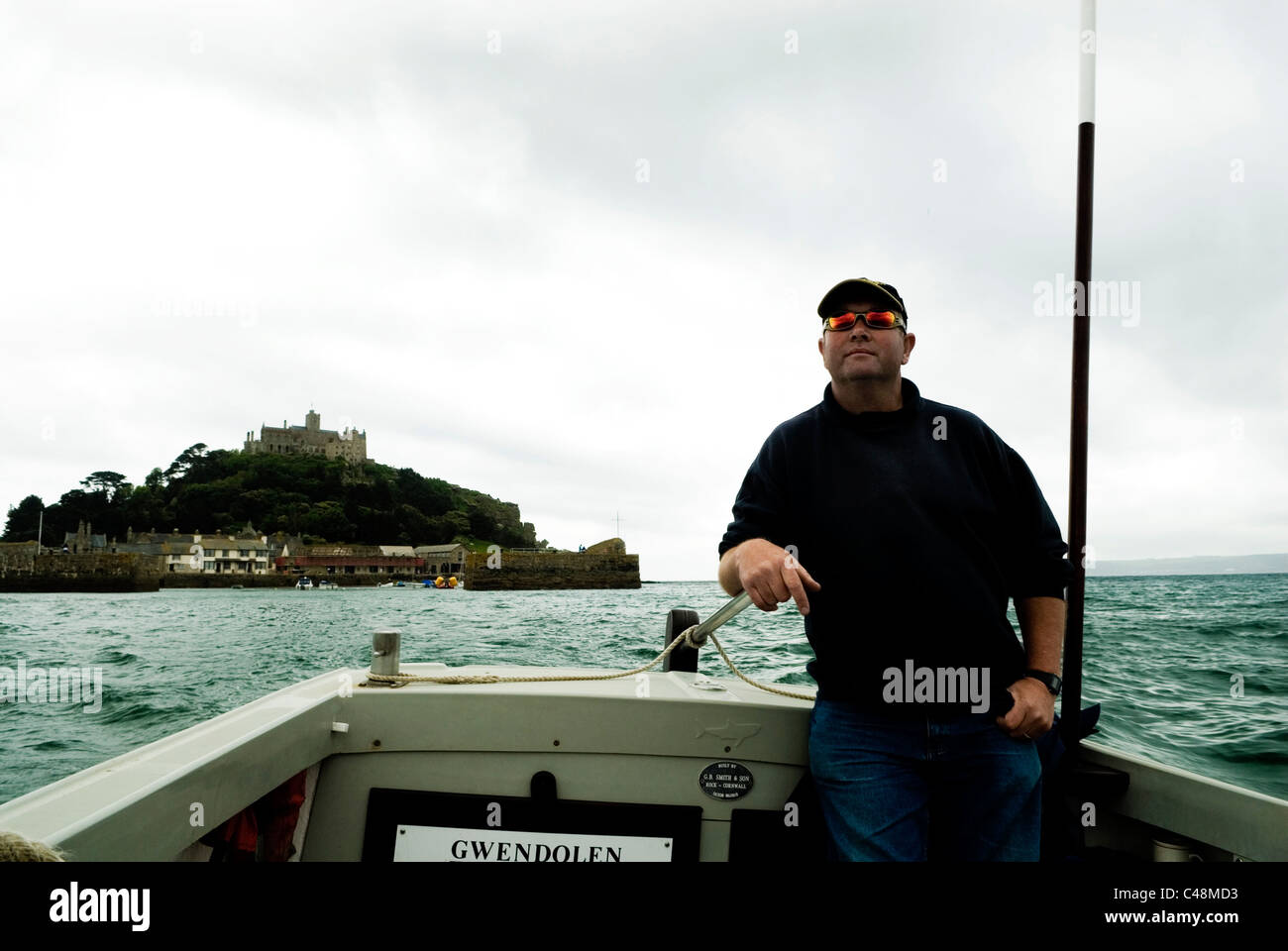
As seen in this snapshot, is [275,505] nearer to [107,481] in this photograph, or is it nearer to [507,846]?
[107,481]

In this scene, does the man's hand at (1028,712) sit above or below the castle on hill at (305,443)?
below

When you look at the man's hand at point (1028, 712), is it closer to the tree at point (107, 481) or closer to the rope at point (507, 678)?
the rope at point (507, 678)

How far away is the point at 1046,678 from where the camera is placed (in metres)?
1.94

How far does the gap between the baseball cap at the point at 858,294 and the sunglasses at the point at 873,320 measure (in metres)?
0.03

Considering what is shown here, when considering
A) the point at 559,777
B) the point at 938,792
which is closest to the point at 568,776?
the point at 559,777

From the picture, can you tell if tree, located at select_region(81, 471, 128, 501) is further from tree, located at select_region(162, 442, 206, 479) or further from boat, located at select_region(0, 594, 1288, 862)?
boat, located at select_region(0, 594, 1288, 862)

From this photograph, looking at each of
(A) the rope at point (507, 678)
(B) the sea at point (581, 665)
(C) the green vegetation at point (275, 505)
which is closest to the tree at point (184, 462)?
(C) the green vegetation at point (275, 505)

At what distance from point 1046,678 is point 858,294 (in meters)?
1.10

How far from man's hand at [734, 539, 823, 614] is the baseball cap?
79 cm

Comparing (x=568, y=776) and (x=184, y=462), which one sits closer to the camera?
(x=568, y=776)

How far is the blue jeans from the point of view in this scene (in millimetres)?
1804

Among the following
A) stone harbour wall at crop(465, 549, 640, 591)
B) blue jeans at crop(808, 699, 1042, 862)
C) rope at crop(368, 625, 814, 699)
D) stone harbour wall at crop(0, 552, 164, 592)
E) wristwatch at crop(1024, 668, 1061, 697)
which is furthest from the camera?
stone harbour wall at crop(465, 549, 640, 591)

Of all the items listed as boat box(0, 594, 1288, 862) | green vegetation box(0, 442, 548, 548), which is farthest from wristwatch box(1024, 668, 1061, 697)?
green vegetation box(0, 442, 548, 548)

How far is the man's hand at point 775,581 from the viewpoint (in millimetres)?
1551
